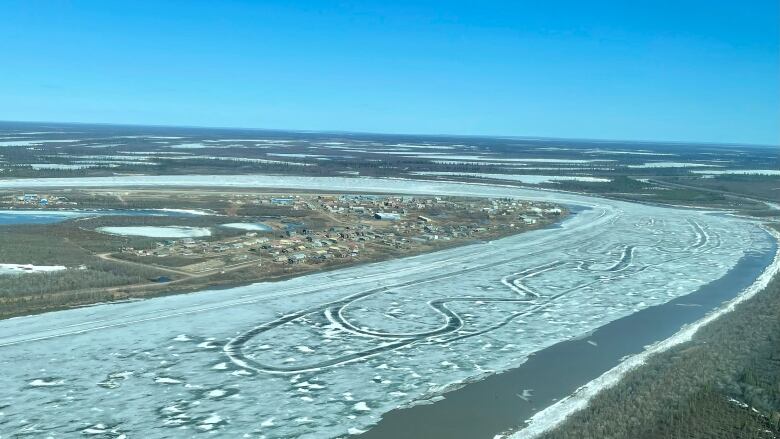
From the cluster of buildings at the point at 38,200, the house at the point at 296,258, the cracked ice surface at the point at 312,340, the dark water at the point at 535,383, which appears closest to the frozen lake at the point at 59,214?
the cluster of buildings at the point at 38,200

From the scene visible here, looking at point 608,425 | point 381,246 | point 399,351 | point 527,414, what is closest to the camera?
point 608,425

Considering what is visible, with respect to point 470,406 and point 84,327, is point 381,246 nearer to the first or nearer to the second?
point 84,327

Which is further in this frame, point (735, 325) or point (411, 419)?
point (735, 325)

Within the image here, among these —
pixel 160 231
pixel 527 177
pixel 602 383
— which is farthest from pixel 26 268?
pixel 527 177

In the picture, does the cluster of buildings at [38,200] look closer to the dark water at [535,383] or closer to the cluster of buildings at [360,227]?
the cluster of buildings at [360,227]

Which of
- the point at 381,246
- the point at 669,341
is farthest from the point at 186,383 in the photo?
the point at 381,246

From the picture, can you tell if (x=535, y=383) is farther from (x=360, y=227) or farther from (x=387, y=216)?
(x=387, y=216)
